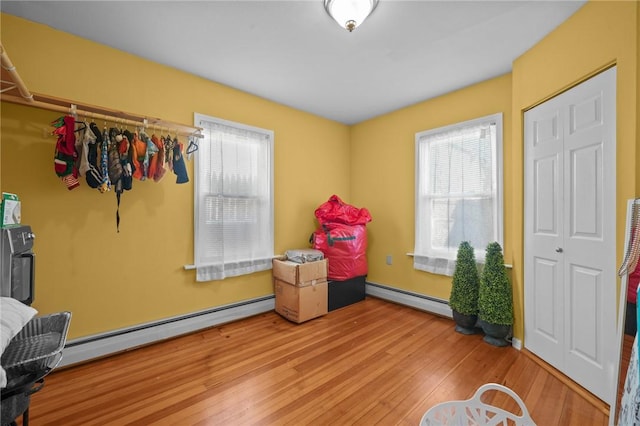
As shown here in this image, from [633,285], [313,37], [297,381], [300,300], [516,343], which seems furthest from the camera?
[300,300]

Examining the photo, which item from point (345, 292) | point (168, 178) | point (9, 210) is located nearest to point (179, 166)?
point (168, 178)

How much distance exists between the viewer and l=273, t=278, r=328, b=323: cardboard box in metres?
2.95

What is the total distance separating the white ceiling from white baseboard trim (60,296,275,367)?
7.74 ft

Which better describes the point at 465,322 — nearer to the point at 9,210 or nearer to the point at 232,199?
the point at 232,199

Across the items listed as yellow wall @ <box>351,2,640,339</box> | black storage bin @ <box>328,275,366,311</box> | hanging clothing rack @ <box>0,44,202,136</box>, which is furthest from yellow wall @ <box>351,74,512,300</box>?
hanging clothing rack @ <box>0,44,202,136</box>

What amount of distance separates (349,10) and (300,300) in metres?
2.65

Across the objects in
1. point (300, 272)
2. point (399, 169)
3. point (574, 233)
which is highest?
point (399, 169)

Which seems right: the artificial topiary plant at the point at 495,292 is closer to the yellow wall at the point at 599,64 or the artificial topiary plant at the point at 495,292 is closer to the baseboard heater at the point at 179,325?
the yellow wall at the point at 599,64

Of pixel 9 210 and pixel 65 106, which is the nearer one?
pixel 9 210

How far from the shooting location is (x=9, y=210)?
1560 millimetres

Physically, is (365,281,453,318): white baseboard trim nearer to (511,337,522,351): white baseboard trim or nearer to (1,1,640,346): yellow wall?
(1,1,640,346): yellow wall

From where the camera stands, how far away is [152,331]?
2.46 metres

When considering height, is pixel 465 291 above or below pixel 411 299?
above

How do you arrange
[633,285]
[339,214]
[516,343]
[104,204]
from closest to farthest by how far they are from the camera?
[633,285], [104,204], [516,343], [339,214]
